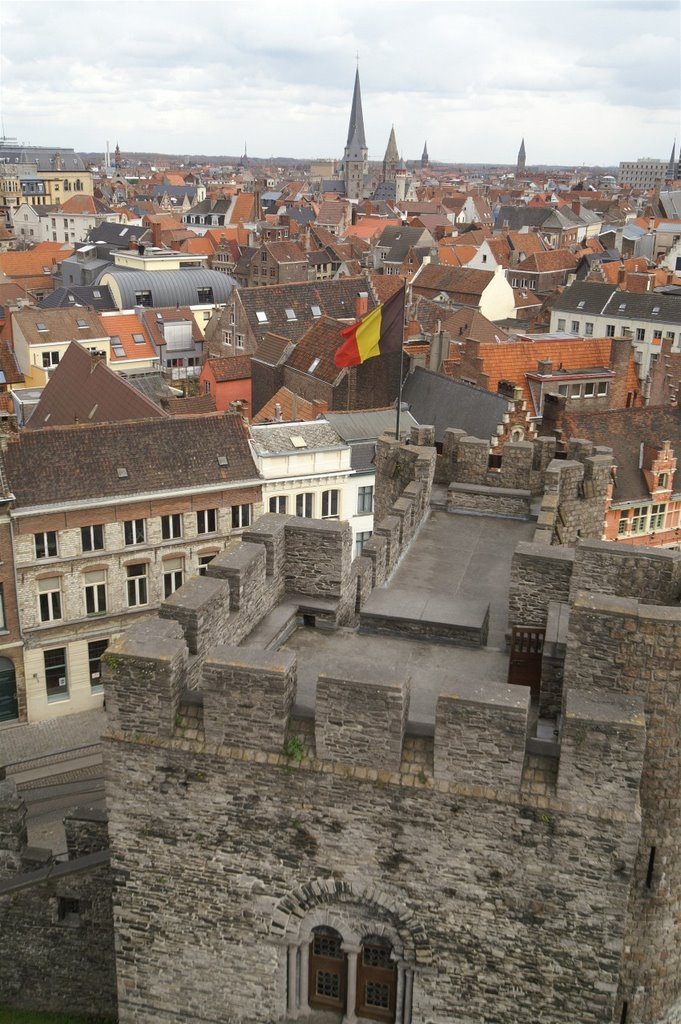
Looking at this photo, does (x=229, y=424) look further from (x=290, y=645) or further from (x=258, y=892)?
(x=258, y=892)

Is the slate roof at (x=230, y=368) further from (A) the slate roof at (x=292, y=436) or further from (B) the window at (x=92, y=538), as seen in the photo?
(B) the window at (x=92, y=538)

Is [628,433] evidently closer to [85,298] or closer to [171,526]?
[171,526]

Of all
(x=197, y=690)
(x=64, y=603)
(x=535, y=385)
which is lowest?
(x=64, y=603)

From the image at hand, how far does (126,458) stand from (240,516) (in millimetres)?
5664

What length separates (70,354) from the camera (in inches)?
2111

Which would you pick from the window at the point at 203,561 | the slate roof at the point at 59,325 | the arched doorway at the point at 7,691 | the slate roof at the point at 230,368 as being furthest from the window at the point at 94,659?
the slate roof at the point at 59,325

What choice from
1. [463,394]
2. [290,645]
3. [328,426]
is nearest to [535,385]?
[463,394]

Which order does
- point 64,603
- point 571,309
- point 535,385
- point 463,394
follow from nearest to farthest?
point 64,603, point 463,394, point 535,385, point 571,309

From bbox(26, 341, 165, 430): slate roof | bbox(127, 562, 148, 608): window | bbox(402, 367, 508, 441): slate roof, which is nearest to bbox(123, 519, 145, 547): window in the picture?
bbox(127, 562, 148, 608): window

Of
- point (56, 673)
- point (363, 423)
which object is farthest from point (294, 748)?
point (363, 423)

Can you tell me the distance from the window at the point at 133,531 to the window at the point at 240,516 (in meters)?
4.23

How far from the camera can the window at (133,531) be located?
1526 inches

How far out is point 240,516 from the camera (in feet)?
137

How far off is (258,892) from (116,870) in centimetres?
200
